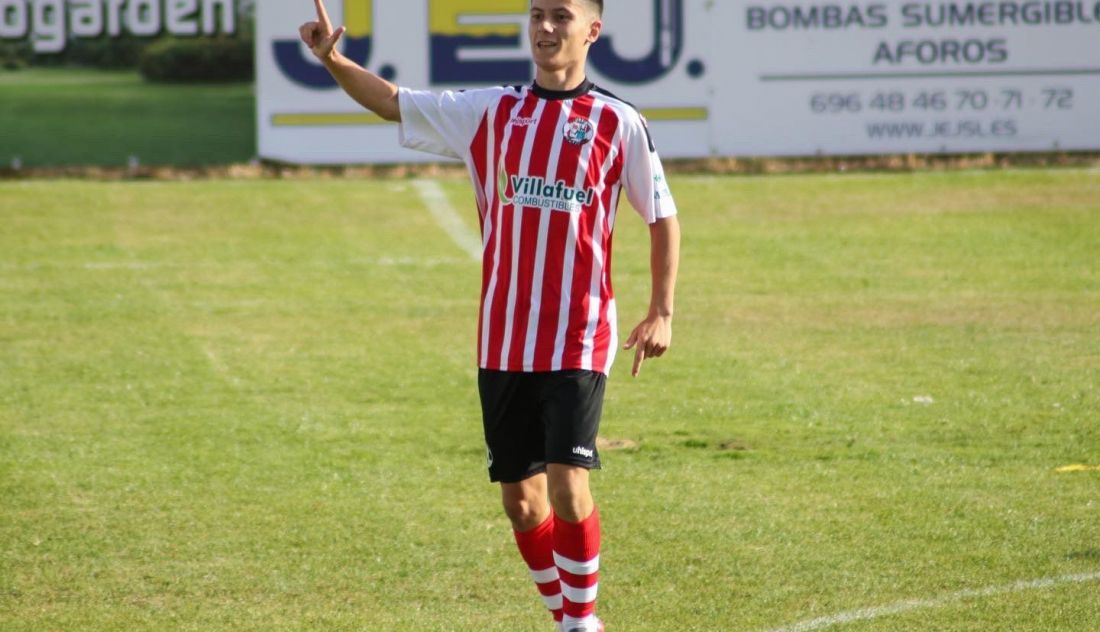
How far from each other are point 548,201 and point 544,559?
1261mm

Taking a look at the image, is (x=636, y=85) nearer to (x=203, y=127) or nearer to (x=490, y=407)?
(x=203, y=127)

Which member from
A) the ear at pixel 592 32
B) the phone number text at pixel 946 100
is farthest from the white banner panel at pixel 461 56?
the ear at pixel 592 32

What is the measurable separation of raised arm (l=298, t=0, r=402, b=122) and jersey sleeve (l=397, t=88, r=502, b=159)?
0.05 metres

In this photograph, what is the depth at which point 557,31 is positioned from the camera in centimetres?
552

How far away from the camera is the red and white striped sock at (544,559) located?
592 centimetres

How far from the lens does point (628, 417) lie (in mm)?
9773

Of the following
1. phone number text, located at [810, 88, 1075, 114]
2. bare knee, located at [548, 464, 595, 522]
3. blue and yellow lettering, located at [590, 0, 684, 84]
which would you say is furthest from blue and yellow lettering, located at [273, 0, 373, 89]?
bare knee, located at [548, 464, 595, 522]

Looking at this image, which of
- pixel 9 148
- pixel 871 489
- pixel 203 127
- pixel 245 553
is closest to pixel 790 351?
A: pixel 871 489

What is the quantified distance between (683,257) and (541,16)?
9.80m

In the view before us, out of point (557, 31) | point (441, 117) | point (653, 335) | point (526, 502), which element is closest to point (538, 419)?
point (526, 502)

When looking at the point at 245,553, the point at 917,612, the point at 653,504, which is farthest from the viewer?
the point at 653,504

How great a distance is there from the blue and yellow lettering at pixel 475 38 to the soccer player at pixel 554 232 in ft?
43.8

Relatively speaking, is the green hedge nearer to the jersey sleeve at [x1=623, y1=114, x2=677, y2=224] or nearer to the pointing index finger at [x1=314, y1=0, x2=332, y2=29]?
the pointing index finger at [x1=314, y1=0, x2=332, y2=29]

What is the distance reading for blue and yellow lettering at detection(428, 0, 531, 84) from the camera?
Result: 1894cm
